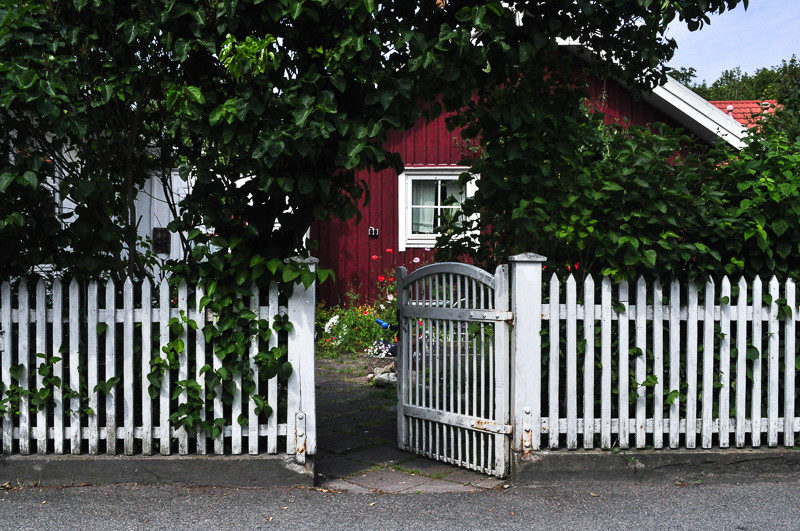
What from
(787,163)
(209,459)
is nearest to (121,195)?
(209,459)

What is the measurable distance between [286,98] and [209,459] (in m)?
2.25

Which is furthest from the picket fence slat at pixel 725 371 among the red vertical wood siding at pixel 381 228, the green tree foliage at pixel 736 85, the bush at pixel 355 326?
the green tree foliage at pixel 736 85

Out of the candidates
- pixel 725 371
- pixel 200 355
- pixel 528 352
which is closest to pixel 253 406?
pixel 200 355

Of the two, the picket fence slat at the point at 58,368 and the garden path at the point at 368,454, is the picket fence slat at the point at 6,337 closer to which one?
the picket fence slat at the point at 58,368

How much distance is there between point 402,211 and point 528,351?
752 centimetres

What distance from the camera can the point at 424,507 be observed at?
4.45m

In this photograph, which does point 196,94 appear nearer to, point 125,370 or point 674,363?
point 125,370

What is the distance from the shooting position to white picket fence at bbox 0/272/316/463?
4762 mm

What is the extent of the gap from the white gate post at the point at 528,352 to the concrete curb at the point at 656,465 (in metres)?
0.14

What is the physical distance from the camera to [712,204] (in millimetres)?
4914

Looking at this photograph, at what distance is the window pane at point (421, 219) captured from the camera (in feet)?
40.7

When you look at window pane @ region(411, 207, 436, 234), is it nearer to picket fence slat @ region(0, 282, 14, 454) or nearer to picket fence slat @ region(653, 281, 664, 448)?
picket fence slat @ region(653, 281, 664, 448)

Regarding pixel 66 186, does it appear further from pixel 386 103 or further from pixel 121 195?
pixel 386 103

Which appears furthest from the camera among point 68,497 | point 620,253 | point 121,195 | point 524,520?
point 121,195
